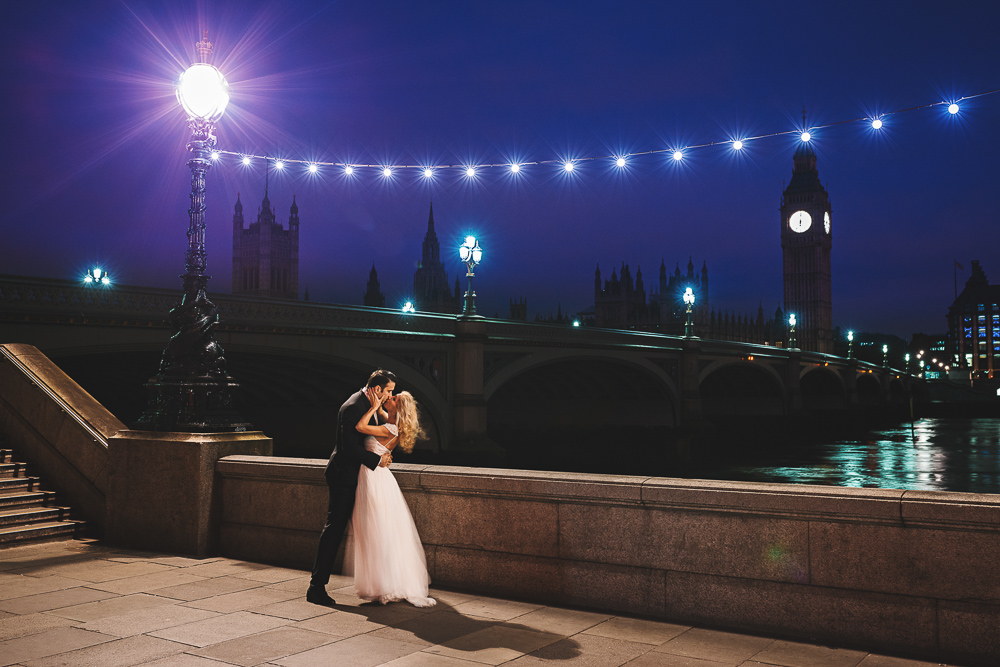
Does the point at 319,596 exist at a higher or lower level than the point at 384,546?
lower

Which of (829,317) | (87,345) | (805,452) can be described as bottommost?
(805,452)

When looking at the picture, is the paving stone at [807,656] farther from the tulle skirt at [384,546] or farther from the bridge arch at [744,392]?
the bridge arch at [744,392]

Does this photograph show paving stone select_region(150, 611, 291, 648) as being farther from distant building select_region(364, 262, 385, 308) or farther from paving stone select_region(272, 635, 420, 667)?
distant building select_region(364, 262, 385, 308)

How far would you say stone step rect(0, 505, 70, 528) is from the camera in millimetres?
8320

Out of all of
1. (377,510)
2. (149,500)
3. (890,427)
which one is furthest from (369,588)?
(890,427)

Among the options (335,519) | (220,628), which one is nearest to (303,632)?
(220,628)

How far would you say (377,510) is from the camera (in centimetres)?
611

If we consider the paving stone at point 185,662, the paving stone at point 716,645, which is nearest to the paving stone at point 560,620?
the paving stone at point 716,645

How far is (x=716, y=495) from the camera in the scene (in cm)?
564

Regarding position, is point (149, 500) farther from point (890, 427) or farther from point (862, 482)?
point (890, 427)

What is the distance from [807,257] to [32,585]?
154599mm

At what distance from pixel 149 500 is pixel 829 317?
15600 centimetres

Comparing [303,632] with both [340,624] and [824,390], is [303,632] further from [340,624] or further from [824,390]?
[824,390]

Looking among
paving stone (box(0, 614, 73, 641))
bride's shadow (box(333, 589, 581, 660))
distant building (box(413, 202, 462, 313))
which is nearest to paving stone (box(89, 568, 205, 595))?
paving stone (box(0, 614, 73, 641))
